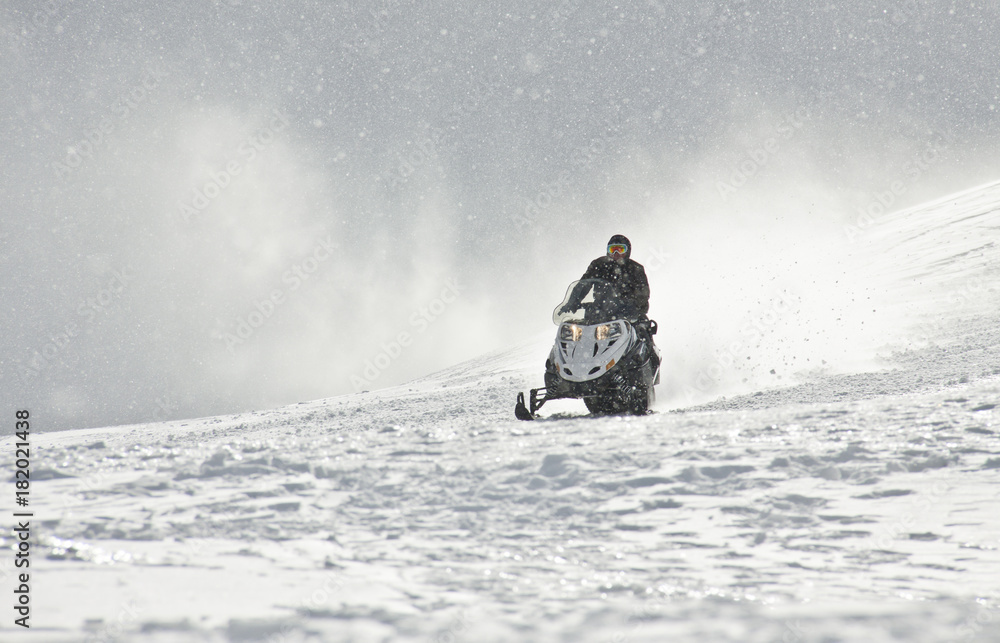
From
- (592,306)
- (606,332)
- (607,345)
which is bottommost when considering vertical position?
(607,345)

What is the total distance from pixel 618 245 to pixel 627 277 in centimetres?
40

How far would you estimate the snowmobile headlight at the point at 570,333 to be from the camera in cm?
727

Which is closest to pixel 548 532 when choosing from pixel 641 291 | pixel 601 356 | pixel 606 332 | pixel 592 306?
pixel 601 356

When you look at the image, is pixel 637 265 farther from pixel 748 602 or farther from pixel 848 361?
pixel 748 602

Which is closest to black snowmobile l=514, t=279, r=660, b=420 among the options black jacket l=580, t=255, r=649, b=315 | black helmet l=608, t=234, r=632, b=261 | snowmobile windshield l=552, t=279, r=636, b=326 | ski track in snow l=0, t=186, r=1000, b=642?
snowmobile windshield l=552, t=279, r=636, b=326

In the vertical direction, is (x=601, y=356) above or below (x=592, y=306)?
below

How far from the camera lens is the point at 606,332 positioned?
720 cm

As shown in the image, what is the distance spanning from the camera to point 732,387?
10.1m

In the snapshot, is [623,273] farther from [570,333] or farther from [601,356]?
[601,356]

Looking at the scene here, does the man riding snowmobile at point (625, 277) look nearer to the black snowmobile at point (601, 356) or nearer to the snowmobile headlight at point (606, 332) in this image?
the black snowmobile at point (601, 356)

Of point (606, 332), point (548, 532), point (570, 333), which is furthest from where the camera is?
point (570, 333)

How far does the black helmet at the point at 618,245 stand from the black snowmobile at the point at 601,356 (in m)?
0.41

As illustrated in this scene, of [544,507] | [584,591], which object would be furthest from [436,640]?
[544,507]

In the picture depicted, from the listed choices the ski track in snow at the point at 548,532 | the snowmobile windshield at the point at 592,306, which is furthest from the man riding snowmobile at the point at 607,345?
the ski track in snow at the point at 548,532
